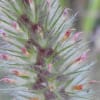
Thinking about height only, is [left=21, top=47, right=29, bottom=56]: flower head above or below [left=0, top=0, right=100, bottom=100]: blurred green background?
below

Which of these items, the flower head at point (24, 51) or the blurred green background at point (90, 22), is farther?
the blurred green background at point (90, 22)

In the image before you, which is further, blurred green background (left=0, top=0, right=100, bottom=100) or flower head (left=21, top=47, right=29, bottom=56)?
blurred green background (left=0, top=0, right=100, bottom=100)

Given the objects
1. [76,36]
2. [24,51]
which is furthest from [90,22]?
[24,51]

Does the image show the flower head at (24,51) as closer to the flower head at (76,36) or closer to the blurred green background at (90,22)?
the flower head at (76,36)

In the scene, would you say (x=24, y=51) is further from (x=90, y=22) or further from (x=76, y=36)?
(x=90, y=22)

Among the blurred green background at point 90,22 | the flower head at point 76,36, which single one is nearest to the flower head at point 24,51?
the flower head at point 76,36

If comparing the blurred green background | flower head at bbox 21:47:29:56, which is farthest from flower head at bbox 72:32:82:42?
the blurred green background

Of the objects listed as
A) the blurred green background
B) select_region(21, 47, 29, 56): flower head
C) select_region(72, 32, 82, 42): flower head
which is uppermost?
the blurred green background

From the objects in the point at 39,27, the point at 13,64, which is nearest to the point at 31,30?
the point at 39,27

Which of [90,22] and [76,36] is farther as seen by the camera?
Answer: [90,22]

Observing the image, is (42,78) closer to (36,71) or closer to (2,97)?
(36,71)

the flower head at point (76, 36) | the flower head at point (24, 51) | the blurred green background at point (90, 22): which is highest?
the blurred green background at point (90, 22)

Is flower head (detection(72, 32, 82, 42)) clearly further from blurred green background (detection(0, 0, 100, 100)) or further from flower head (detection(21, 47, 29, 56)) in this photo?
blurred green background (detection(0, 0, 100, 100))
